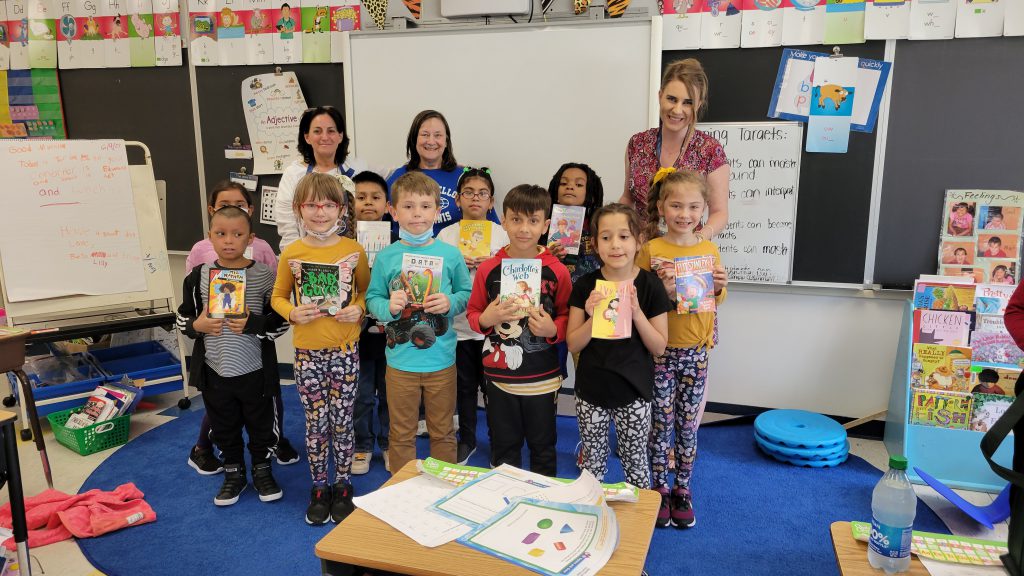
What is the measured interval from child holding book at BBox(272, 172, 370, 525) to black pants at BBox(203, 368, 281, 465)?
11.6 inches

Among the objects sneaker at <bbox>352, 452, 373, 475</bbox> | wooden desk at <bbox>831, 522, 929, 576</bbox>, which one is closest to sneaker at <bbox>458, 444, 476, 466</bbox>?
sneaker at <bbox>352, 452, 373, 475</bbox>

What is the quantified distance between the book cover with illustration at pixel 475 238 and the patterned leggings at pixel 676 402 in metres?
0.87

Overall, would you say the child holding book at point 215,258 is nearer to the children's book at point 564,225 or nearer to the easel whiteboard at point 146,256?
the easel whiteboard at point 146,256

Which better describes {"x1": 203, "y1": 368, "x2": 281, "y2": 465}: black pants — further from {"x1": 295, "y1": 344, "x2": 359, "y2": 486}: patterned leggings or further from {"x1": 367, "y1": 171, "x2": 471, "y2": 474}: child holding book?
{"x1": 367, "y1": 171, "x2": 471, "y2": 474}: child holding book

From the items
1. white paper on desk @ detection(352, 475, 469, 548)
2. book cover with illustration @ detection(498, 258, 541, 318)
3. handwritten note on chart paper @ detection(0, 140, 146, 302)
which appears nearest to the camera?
white paper on desk @ detection(352, 475, 469, 548)

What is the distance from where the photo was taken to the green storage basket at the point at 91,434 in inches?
136

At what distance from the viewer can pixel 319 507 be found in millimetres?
2744

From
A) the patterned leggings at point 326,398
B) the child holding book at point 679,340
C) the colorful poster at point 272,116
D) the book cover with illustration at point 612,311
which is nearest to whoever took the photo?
the book cover with illustration at point 612,311

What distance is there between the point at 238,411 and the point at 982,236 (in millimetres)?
3564

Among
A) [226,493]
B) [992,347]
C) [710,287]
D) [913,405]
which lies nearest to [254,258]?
[226,493]

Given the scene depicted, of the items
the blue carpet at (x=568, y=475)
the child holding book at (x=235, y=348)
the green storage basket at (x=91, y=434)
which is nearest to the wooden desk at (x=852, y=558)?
the blue carpet at (x=568, y=475)

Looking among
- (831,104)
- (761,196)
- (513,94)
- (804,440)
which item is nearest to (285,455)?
(513,94)

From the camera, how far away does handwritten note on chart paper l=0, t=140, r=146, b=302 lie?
359cm

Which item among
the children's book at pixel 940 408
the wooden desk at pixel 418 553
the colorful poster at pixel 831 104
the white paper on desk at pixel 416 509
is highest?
the colorful poster at pixel 831 104
